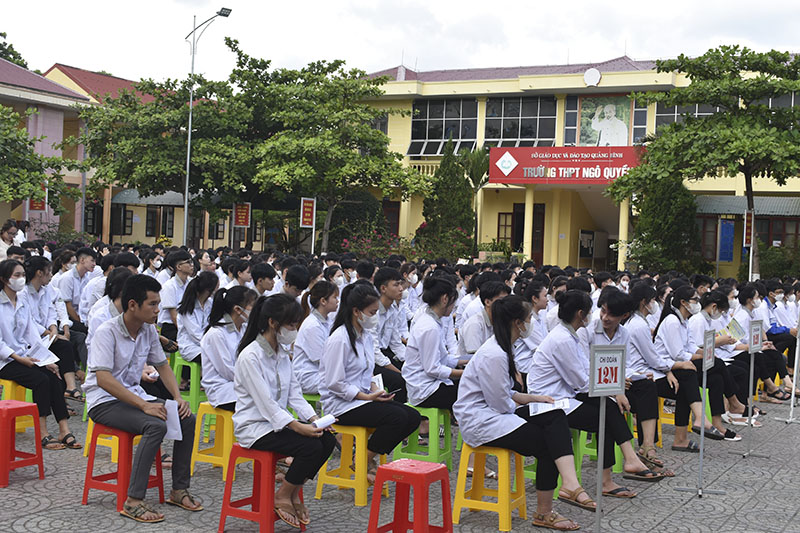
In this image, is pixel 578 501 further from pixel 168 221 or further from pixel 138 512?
pixel 168 221

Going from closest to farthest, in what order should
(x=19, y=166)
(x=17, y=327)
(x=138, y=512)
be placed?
(x=138, y=512)
(x=17, y=327)
(x=19, y=166)

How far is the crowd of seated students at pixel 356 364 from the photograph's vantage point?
5324 mm

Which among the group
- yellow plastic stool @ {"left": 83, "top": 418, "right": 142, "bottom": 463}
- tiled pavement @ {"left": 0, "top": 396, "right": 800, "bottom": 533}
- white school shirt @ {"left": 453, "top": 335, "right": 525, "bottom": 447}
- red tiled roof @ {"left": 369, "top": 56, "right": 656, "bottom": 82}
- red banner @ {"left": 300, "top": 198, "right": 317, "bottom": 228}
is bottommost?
tiled pavement @ {"left": 0, "top": 396, "right": 800, "bottom": 533}

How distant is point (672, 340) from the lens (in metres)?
8.12

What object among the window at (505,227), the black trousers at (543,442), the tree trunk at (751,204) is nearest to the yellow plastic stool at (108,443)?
the black trousers at (543,442)

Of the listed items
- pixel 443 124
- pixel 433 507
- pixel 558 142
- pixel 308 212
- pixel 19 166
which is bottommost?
pixel 433 507

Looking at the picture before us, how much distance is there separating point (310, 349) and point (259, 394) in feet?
5.26

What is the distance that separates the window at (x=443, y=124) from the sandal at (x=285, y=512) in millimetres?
32266

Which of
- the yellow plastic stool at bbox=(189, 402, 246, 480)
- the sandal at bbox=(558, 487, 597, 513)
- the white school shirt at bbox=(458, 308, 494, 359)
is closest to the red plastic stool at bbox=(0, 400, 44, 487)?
the yellow plastic stool at bbox=(189, 402, 246, 480)

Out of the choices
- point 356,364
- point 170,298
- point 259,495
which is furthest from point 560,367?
point 170,298

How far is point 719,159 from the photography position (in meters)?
20.2

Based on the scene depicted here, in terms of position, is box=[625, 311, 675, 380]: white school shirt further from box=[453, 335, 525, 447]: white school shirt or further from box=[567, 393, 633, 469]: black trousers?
box=[453, 335, 525, 447]: white school shirt

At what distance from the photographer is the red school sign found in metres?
28.0

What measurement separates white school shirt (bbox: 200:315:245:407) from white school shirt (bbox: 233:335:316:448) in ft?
3.22
